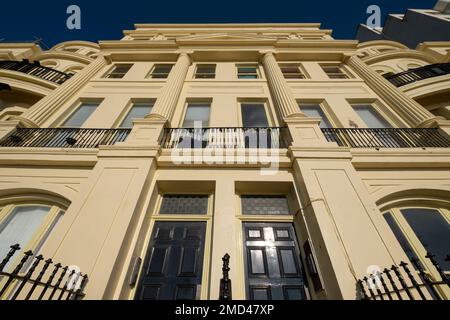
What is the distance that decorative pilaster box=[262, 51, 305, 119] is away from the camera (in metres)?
7.42

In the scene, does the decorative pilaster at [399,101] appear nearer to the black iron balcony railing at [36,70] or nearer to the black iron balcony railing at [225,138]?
the black iron balcony railing at [225,138]

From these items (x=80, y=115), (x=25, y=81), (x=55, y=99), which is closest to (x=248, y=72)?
(x=80, y=115)

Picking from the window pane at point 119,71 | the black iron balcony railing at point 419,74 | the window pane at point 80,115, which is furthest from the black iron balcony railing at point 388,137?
the window pane at point 119,71

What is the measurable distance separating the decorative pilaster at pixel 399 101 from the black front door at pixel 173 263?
26.5ft

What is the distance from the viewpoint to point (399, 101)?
27.6 ft

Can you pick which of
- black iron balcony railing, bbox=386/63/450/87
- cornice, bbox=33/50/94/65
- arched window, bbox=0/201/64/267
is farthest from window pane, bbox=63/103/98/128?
black iron balcony railing, bbox=386/63/450/87

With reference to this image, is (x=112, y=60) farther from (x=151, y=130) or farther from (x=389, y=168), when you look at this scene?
(x=389, y=168)

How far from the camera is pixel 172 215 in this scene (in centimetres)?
550

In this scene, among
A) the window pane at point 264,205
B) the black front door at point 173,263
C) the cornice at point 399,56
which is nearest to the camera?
the black front door at point 173,263

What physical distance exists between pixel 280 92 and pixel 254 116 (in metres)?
1.37

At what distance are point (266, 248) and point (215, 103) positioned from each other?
6.31 metres

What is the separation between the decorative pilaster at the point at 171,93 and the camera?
24.3 ft

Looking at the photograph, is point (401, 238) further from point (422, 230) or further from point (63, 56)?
point (63, 56)
